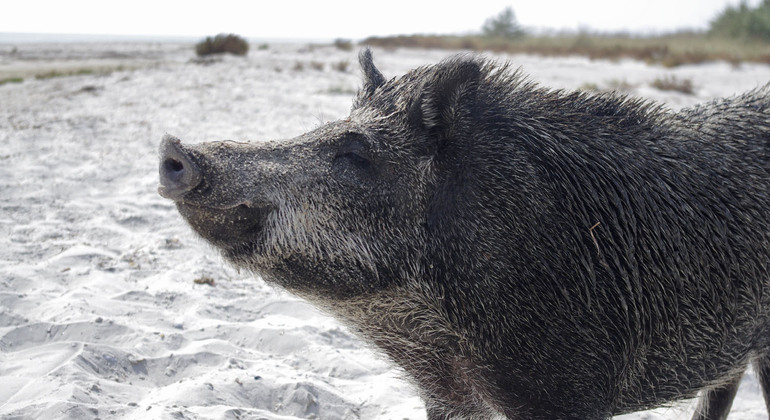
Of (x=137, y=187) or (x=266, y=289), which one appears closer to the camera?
(x=266, y=289)

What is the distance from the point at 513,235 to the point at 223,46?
940 inches

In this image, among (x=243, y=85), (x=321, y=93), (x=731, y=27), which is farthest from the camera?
(x=731, y=27)

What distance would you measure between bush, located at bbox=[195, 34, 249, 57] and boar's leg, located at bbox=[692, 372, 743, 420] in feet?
75.4

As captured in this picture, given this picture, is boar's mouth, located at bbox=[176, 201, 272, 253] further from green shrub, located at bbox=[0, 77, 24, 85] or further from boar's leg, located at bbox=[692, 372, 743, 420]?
green shrub, located at bbox=[0, 77, 24, 85]

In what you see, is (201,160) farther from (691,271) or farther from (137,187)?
(137,187)

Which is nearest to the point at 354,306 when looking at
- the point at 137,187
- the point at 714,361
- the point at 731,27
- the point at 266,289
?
the point at 714,361

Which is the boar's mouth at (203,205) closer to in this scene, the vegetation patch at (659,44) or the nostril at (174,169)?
the nostril at (174,169)

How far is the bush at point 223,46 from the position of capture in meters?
24.4

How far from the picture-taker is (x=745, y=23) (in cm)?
3641

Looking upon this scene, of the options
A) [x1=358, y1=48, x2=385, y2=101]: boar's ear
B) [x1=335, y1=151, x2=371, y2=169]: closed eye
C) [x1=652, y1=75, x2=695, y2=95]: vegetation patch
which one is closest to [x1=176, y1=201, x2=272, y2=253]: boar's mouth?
[x1=335, y1=151, x2=371, y2=169]: closed eye

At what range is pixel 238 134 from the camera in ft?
28.0

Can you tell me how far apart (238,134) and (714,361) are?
22.5 feet

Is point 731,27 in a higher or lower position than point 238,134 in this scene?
higher

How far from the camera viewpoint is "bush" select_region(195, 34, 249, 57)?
2436 centimetres
